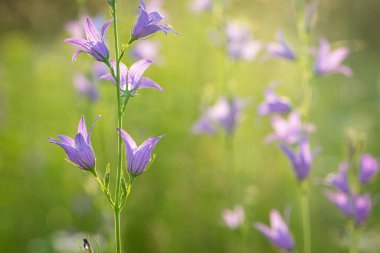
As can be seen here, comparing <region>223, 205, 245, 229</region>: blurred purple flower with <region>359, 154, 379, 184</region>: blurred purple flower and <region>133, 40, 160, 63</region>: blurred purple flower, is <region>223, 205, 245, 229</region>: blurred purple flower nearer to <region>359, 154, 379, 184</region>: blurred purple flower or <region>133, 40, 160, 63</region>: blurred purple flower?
<region>359, 154, 379, 184</region>: blurred purple flower

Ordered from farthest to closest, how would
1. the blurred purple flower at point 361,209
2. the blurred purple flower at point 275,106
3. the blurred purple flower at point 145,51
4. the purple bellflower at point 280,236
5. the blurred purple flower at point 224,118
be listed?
the blurred purple flower at point 145,51, the blurred purple flower at point 224,118, the blurred purple flower at point 275,106, the purple bellflower at point 280,236, the blurred purple flower at point 361,209

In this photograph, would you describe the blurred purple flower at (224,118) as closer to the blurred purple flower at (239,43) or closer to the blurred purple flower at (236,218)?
the blurred purple flower at (239,43)

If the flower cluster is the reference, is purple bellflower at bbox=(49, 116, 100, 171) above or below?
above

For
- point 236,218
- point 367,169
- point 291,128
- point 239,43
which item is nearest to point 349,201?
point 367,169

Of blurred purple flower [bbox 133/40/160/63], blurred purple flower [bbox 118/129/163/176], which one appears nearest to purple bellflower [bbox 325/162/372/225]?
blurred purple flower [bbox 118/129/163/176]

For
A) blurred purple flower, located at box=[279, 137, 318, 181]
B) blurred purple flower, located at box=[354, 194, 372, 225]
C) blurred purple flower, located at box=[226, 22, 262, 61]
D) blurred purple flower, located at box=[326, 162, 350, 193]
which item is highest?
blurred purple flower, located at box=[226, 22, 262, 61]

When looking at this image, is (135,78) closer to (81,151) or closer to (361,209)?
(81,151)

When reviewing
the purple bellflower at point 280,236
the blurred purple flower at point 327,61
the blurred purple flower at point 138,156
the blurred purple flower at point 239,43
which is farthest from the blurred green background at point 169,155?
the blurred purple flower at point 138,156

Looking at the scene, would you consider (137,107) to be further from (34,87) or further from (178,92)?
(34,87)
